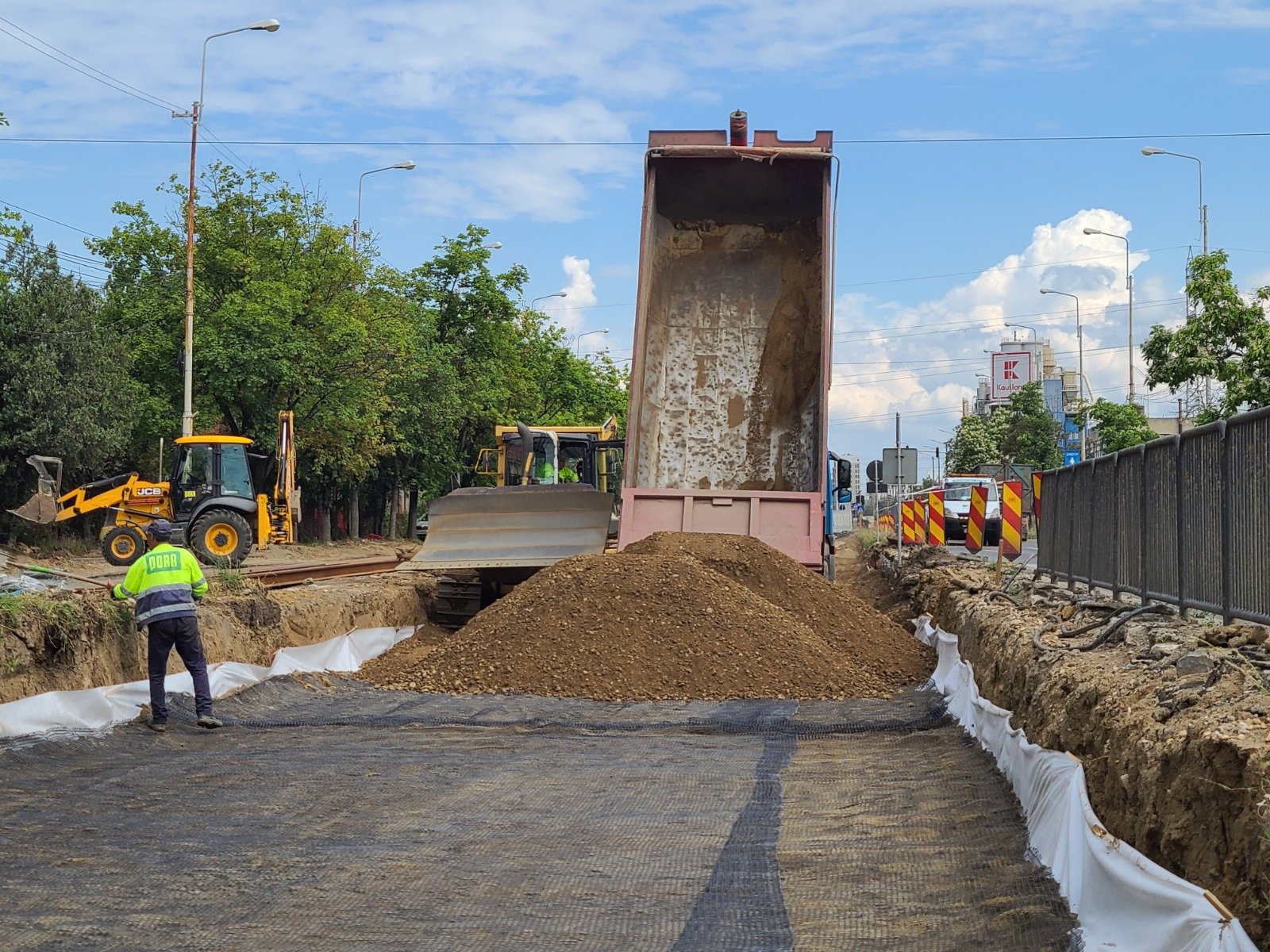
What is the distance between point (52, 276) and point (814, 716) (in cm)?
2238

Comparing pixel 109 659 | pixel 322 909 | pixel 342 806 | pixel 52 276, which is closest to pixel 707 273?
pixel 109 659

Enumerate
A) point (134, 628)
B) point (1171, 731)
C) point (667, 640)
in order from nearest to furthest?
point (1171, 731), point (134, 628), point (667, 640)

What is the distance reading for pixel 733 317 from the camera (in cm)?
1664

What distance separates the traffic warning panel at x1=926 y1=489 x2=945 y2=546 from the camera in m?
27.4

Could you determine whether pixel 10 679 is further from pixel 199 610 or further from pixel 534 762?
pixel 534 762

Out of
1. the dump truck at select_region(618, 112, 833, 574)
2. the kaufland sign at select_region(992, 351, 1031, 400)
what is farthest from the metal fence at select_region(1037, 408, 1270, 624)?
the kaufland sign at select_region(992, 351, 1031, 400)

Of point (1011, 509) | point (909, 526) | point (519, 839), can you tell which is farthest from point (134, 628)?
point (909, 526)

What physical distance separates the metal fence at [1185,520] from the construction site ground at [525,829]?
1.65 metres

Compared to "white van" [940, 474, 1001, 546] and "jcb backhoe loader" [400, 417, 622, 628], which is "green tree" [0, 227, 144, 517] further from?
"white van" [940, 474, 1001, 546]

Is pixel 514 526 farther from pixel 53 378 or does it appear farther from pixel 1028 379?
pixel 1028 379

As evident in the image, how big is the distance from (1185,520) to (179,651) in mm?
6905

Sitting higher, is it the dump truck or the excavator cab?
the dump truck

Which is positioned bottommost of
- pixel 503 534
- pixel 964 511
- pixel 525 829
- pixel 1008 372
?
pixel 525 829

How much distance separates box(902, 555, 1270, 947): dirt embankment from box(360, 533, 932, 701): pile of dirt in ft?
9.91
